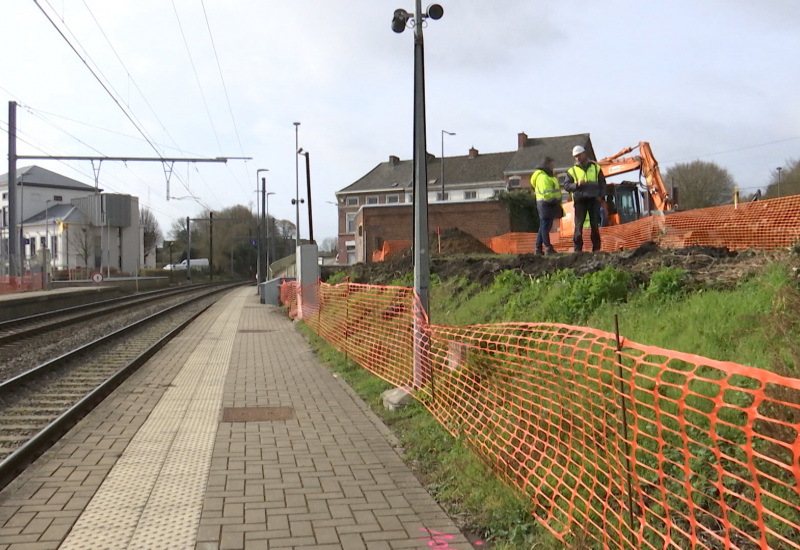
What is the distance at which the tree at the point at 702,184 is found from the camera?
173 feet

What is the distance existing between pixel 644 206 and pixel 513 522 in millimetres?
18935

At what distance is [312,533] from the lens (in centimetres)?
414

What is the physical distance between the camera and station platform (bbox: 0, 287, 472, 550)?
411 cm

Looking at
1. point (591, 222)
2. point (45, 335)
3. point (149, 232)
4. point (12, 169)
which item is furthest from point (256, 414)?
point (149, 232)

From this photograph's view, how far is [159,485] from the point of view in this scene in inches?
200

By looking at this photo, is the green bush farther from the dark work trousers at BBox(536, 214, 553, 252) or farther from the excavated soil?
the dark work trousers at BBox(536, 214, 553, 252)

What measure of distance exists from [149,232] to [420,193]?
104 m

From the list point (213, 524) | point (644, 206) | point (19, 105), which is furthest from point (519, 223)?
→ point (213, 524)

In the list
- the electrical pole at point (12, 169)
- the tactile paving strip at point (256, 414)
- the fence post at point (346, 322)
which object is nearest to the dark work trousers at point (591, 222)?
the fence post at point (346, 322)

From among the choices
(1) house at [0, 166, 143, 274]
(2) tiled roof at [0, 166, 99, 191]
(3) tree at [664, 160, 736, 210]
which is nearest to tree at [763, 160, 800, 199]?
(3) tree at [664, 160, 736, 210]

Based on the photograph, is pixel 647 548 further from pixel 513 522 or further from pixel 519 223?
pixel 519 223

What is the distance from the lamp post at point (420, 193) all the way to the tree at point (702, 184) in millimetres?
48357

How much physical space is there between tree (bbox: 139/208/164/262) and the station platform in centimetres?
9314

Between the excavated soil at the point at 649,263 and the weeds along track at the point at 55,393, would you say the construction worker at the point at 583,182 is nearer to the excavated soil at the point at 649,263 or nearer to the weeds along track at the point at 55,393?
the excavated soil at the point at 649,263
